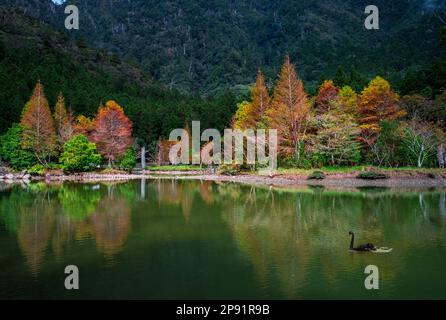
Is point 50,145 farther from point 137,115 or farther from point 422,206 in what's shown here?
point 422,206

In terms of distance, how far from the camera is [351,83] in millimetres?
52844

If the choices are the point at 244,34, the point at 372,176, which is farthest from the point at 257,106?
the point at 244,34

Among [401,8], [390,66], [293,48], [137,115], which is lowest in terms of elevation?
[137,115]

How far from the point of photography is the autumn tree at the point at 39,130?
49.4 m

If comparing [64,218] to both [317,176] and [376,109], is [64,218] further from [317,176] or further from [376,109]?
[376,109]

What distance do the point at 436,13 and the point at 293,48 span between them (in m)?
44.8

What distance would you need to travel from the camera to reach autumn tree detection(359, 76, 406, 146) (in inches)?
1649

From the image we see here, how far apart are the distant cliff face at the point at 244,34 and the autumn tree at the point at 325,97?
59.3 metres

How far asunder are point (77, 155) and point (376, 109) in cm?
3062

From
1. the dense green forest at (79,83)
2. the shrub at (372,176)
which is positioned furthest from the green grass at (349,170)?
the dense green forest at (79,83)

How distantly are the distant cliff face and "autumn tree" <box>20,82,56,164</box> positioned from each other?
2936 inches
